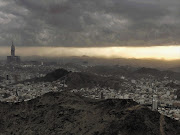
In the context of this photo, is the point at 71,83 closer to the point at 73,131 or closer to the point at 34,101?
the point at 34,101

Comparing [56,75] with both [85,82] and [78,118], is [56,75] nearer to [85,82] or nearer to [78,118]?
[85,82]

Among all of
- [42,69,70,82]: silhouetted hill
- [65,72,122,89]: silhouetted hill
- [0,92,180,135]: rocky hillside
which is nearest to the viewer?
[0,92,180,135]: rocky hillside

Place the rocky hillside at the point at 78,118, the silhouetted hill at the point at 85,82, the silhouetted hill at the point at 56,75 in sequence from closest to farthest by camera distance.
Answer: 1. the rocky hillside at the point at 78,118
2. the silhouetted hill at the point at 85,82
3. the silhouetted hill at the point at 56,75

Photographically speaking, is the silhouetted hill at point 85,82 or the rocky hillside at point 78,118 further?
the silhouetted hill at point 85,82

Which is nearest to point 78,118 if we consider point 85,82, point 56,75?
point 85,82

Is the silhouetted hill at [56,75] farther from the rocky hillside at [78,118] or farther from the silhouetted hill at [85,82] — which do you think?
the rocky hillside at [78,118]

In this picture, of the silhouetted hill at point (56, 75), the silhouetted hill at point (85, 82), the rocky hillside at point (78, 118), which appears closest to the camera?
the rocky hillside at point (78, 118)

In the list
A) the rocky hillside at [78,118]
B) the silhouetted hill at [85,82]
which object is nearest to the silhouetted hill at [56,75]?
the silhouetted hill at [85,82]

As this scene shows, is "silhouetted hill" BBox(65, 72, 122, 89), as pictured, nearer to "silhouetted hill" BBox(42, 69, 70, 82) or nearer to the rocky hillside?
"silhouetted hill" BBox(42, 69, 70, 82)

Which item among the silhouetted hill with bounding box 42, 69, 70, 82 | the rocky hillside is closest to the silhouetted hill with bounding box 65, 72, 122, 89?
the silhouetted hill with bounding box 42, 69, 70, 82
